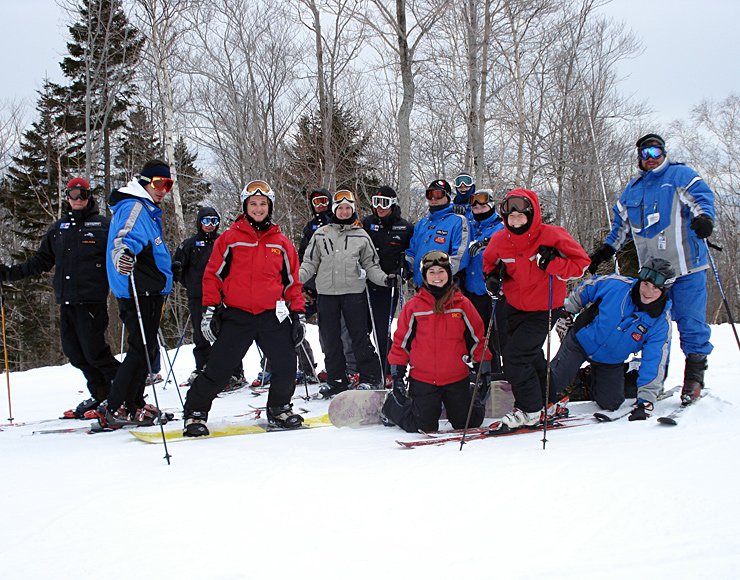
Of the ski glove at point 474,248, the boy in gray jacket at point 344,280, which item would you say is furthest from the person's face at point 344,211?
the ski glove at point 474,248

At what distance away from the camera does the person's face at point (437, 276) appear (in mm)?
3861

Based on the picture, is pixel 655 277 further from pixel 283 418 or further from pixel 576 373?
pixel 283 418

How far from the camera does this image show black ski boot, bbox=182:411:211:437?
3676mm

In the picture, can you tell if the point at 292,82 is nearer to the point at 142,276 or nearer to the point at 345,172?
the point at 345,172

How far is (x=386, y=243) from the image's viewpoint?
18.6 ft

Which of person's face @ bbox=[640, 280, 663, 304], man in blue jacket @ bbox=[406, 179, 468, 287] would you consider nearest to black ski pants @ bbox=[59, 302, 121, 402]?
man in blue jacket @ bbox=[406, 179, 468, 287]

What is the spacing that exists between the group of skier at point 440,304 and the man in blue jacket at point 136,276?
0.01 metres

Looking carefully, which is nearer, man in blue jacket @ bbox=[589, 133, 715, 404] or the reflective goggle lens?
the reflective goggle lens

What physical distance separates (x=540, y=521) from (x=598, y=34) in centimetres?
2371

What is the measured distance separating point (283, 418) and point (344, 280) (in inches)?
65.1

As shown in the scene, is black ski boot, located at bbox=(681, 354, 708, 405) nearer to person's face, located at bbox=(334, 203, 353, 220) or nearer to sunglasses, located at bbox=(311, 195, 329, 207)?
person's face, located at bbox=(334, 203, 353, 220)

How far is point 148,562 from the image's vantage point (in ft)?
5.80

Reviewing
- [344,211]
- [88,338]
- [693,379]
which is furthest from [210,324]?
[693,379]

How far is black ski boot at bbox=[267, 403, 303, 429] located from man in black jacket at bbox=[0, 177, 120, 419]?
4.90 ft
